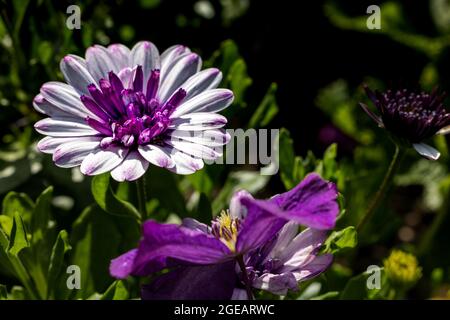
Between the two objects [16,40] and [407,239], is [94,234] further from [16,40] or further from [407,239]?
[407,239]

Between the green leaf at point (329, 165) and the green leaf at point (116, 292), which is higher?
the green leaf at point (329, 165)

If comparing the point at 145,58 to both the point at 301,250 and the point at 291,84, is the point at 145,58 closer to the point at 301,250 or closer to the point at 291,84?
the point at 301,250

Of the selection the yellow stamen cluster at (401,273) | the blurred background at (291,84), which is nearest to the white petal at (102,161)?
the blurred background at (291,84)

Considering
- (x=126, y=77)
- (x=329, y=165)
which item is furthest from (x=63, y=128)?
(x=329, y=165)

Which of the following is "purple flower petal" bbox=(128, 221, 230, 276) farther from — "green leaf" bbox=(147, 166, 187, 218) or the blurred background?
"green leaf" bbox=(147, 166, 187, 218)

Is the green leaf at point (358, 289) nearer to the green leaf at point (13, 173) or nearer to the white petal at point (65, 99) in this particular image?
the white petal at point (65, 99)

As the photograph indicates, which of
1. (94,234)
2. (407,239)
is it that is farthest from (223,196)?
(407,239)

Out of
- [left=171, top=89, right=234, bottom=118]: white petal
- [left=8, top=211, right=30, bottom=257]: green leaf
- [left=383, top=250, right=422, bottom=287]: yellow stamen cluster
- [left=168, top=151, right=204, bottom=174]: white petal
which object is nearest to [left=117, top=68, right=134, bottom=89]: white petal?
[left=171, top=89, right=234, bottom=118]: white petal
